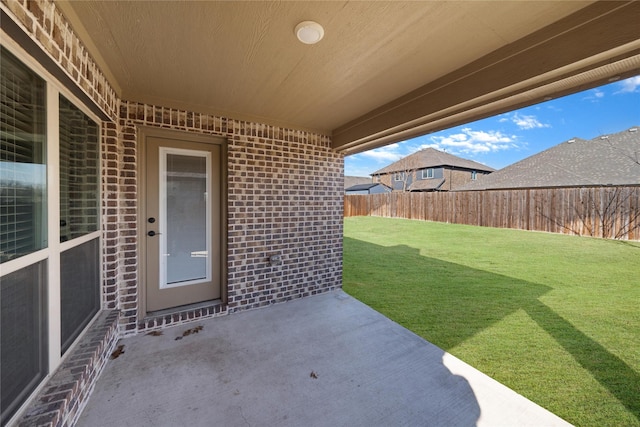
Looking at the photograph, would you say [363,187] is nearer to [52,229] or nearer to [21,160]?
[52,229]

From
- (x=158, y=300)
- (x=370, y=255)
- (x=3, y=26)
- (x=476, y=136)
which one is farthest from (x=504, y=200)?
(x=476, y=136)

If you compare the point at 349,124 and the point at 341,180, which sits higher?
the point at 349,124

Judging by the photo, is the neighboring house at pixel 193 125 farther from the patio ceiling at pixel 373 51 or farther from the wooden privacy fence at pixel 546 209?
the wooden privacy fence at pixel 546 209

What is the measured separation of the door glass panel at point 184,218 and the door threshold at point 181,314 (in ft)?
1.06

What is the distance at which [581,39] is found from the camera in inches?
65.6

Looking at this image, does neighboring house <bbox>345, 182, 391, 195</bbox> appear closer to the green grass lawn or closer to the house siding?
the green grass lawn

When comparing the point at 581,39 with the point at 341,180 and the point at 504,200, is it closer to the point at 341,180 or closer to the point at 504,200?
the point at 341,180

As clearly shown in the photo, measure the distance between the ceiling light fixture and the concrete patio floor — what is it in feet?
9.02

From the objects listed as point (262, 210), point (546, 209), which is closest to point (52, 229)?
point (262, 210)

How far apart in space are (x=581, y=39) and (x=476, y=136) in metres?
46.7

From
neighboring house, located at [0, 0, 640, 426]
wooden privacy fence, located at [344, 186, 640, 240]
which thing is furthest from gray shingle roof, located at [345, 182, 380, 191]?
neighboring house, located at [0, 0, 640, 426]

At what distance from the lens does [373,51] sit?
2045 mm

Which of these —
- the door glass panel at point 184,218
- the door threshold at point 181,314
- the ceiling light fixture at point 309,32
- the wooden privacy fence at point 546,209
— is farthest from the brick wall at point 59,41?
the wooden privacy fence at point 546,209

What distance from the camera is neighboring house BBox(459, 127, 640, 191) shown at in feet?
37.0
